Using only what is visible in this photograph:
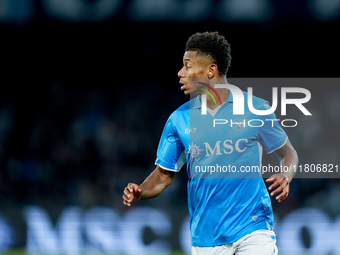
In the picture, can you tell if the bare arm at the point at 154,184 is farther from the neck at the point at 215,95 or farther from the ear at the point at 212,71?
the ear at the point at 212,71

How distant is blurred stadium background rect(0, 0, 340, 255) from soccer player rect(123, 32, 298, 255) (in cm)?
509

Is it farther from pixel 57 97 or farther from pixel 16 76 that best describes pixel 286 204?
pixel 16 76

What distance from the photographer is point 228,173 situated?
184 inches

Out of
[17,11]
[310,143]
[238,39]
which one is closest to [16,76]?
[17,11]

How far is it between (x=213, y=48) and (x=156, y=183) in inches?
46.9

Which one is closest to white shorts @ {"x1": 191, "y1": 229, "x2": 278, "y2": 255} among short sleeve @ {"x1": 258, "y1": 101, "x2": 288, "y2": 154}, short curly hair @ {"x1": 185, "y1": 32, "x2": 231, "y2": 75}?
short sleeve @ {"x1": 258, "y1": 101, "x2": 288, "y2": 154}

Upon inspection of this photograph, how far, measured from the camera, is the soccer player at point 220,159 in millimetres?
4637

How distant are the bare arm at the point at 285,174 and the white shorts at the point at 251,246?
0.35m

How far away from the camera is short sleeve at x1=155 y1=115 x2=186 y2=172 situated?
5.03 meters

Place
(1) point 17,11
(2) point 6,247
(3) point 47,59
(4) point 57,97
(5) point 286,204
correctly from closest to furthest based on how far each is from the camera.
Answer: (2) point 6,247, (5) point 286,204, (1) point 17,11, (4) point 57,97, (3) point 47,59

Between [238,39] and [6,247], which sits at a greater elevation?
[238,39]

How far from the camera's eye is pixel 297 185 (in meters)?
11.1

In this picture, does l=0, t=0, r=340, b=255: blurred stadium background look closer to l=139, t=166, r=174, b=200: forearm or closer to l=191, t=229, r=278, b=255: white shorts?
l=139, t=166, r=174, b=200: forearm

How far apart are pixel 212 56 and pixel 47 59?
9930 mm
